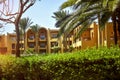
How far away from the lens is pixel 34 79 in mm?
13109

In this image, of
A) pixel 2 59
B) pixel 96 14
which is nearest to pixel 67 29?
pixel 96 14

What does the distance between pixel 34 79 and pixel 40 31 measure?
58.8m

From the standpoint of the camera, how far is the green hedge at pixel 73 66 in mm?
10781

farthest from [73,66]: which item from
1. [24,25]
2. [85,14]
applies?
[24,25]

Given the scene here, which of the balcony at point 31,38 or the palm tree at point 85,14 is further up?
the balcony at point 31,38

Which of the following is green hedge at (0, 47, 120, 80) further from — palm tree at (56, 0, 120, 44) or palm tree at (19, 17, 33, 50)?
palm tree at (19, 17, 33, 50)

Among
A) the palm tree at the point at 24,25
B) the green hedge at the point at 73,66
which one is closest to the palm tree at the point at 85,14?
the green hedge at the point at 73,66

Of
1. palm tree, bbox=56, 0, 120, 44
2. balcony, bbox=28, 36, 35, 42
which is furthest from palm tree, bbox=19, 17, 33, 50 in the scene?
palm tree, bbox=56, 0, 120, 44

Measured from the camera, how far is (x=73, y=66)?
11453 millimetres

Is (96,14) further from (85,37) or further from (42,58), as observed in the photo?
(85,37)

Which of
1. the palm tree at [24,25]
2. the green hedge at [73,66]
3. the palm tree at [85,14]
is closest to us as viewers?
the green hedge at [73,66]

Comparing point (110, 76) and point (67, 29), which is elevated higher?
point (67, 29)

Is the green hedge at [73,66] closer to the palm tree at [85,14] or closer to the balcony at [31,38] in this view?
the palm tree at [85,14]

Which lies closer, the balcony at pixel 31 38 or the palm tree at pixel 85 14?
the palm tree at pixel 85 14
